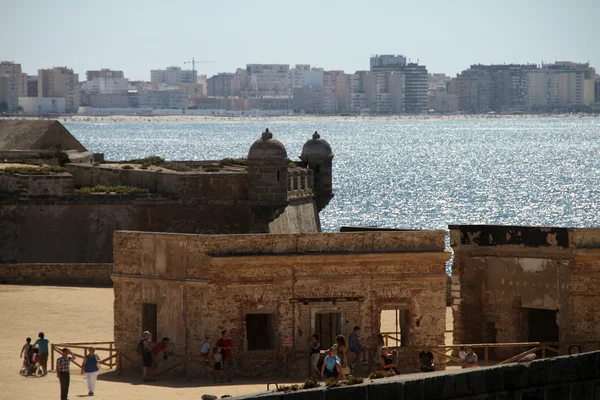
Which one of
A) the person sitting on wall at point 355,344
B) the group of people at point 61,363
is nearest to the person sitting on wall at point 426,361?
the person sitting on wall at point 355,344

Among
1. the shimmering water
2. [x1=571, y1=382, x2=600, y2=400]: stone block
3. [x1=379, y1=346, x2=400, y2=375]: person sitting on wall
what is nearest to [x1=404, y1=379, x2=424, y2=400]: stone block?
[x1=571, y1=382, x2=600, y2=400]: stone block

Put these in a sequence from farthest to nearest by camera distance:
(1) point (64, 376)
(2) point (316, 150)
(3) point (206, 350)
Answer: (2) point (316, 150) < (3) point (206, 350) < (1) point (64, 376)

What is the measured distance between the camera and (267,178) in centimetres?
3984

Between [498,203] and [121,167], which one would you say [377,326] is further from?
[498,203]

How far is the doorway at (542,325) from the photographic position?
93.2ft

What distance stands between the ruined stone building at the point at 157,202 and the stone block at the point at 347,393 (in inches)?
886

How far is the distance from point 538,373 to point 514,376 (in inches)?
17.0

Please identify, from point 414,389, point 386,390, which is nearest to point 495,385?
point 414,389

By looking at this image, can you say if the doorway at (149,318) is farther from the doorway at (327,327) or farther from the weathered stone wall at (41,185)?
the weathered stone wall at (41,185)

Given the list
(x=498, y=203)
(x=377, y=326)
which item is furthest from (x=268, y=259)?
(x=498, y=203)

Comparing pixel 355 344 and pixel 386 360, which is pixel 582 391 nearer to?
pixel 386 360

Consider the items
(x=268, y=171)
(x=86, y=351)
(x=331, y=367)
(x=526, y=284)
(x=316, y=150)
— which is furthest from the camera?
(x=316, y=150)

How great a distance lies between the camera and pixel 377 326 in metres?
26.7

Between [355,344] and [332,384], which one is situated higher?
[332,384]
